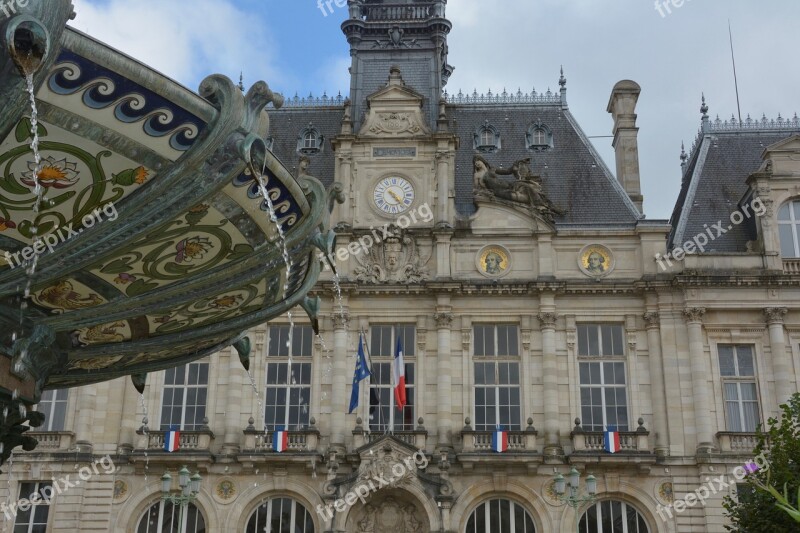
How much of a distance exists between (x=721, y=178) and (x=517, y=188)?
7283mm

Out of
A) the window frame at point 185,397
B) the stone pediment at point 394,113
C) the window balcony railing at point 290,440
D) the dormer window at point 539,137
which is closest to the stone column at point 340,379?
the window balcony railing at point 290,440

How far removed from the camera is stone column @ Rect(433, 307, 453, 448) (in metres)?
Answer: 27.5

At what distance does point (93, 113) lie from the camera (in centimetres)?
984

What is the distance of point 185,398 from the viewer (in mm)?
28766

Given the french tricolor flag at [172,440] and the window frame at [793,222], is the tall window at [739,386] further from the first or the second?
the french tricolor flag at [172,440]

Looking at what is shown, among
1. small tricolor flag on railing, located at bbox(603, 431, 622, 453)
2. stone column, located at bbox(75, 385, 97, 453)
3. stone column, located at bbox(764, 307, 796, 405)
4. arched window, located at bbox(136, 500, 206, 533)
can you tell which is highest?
stone column, located at bbox(764, 307, 796, 405)

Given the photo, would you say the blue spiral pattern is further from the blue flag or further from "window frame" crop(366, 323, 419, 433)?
"window frame" crop(366, 323, 419, 433)

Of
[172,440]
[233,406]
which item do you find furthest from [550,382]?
[172,440]

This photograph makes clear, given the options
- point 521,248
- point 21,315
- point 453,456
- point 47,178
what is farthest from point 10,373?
point 521,248

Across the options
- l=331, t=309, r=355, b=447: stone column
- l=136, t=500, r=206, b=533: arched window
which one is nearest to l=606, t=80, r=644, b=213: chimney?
l=331, t=309, r=355, b=447: stone column

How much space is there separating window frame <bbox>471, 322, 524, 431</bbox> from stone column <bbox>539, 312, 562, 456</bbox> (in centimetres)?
→ 73

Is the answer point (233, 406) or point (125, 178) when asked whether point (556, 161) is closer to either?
point (233, 406)

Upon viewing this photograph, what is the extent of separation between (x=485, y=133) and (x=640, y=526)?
526 inches

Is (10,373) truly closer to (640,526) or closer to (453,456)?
(453,456)
